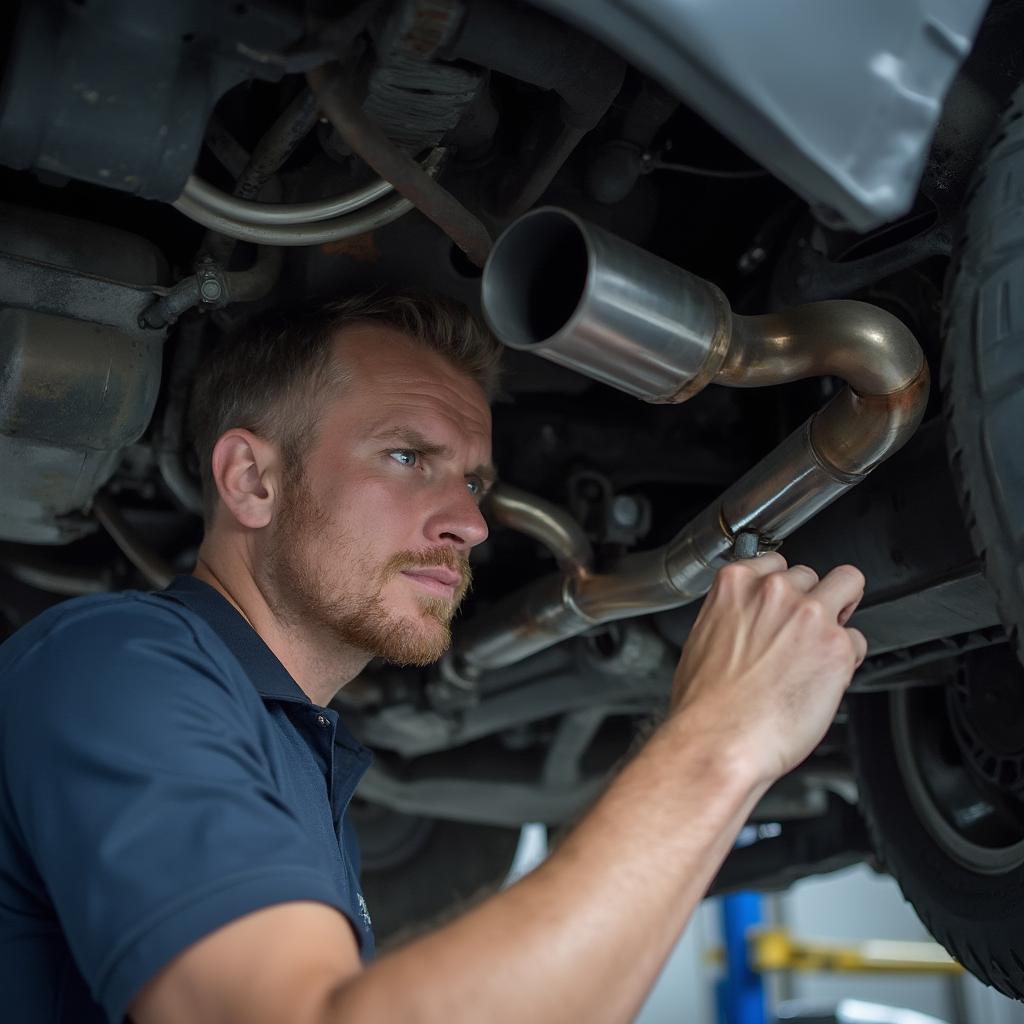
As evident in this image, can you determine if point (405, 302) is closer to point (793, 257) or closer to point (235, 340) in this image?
point (235, 340)

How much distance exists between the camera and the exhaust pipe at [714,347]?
29.1 inches

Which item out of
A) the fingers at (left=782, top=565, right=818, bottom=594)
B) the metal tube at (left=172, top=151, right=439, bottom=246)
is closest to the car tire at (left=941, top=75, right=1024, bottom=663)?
the fingers at (left=782, top=565, right=818, bottom=594)

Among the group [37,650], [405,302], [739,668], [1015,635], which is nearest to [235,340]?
[405,302]

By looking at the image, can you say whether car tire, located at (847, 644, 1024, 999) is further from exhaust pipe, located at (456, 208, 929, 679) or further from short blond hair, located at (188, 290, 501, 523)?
short blond hair, located at (188, 290, 501, 523)

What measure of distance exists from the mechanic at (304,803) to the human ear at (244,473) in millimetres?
68

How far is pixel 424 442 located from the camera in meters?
1.13

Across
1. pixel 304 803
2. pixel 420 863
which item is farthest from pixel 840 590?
pixel 420 863

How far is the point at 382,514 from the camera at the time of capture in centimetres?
109

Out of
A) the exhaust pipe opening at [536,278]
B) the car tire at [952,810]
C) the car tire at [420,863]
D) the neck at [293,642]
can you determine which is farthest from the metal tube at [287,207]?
the car tire at [420,863]

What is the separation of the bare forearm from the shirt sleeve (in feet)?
0.26

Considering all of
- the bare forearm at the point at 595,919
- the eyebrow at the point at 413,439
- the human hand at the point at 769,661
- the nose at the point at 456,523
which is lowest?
the nose at the point at 456,523

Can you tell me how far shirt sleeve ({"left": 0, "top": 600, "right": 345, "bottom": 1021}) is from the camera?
1.95 feet

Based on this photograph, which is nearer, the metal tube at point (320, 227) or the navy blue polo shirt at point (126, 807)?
the navy blue polo shirt at point (126, 807)

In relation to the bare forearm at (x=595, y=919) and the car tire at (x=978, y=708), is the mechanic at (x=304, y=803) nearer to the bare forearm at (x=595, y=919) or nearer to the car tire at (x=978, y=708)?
the bare forearm at (x=595, y=919)
